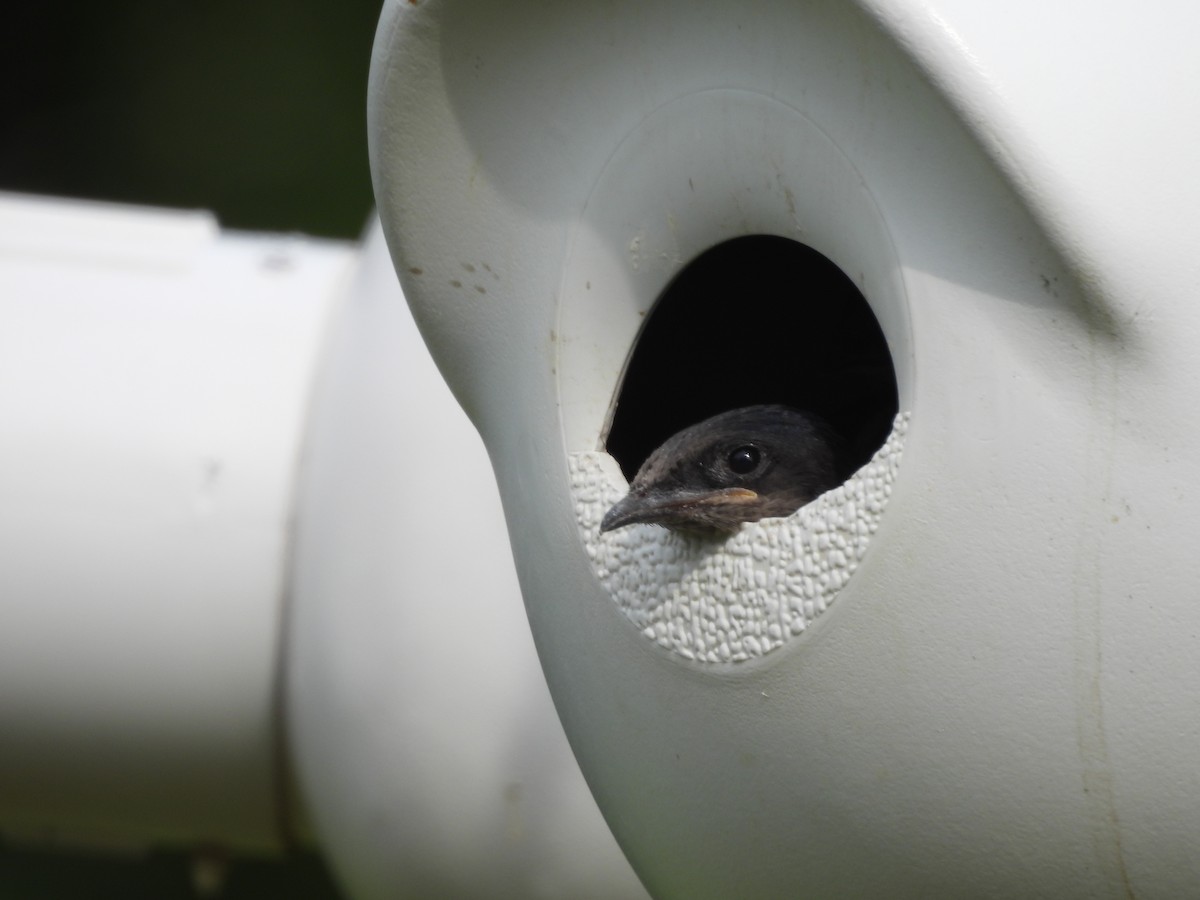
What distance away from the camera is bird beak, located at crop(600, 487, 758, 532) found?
1.13m

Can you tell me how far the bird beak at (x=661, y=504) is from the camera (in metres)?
1.13

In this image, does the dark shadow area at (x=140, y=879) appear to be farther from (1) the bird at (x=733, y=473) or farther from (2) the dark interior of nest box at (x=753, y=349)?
(1) the bird at (x=733, y=473)

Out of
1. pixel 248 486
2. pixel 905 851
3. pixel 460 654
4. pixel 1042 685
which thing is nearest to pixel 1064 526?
pixel 1042 685

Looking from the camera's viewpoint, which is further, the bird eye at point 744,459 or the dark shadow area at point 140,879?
the dark shadow area at point 140,879

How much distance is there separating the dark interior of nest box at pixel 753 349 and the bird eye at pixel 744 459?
0.13 m

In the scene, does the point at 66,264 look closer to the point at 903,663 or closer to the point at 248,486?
the point at 248,486

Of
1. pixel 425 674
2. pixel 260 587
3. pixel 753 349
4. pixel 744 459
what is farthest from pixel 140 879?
pixel 744 459

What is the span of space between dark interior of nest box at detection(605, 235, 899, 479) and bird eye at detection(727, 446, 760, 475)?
0.13 metres

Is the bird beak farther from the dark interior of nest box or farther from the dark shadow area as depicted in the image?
the dark shadow area

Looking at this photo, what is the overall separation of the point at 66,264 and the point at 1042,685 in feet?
5.31

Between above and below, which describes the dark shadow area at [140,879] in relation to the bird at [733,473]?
above

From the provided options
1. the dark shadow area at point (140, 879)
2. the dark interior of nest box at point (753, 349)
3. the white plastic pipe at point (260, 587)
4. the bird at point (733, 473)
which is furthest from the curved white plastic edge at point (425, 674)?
the dark shadow area at point (140, 879)

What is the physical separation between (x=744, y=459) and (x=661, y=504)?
15 cm

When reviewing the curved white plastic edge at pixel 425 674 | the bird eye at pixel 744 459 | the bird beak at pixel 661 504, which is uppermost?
the curved white plastic edge at pixel 425 674
